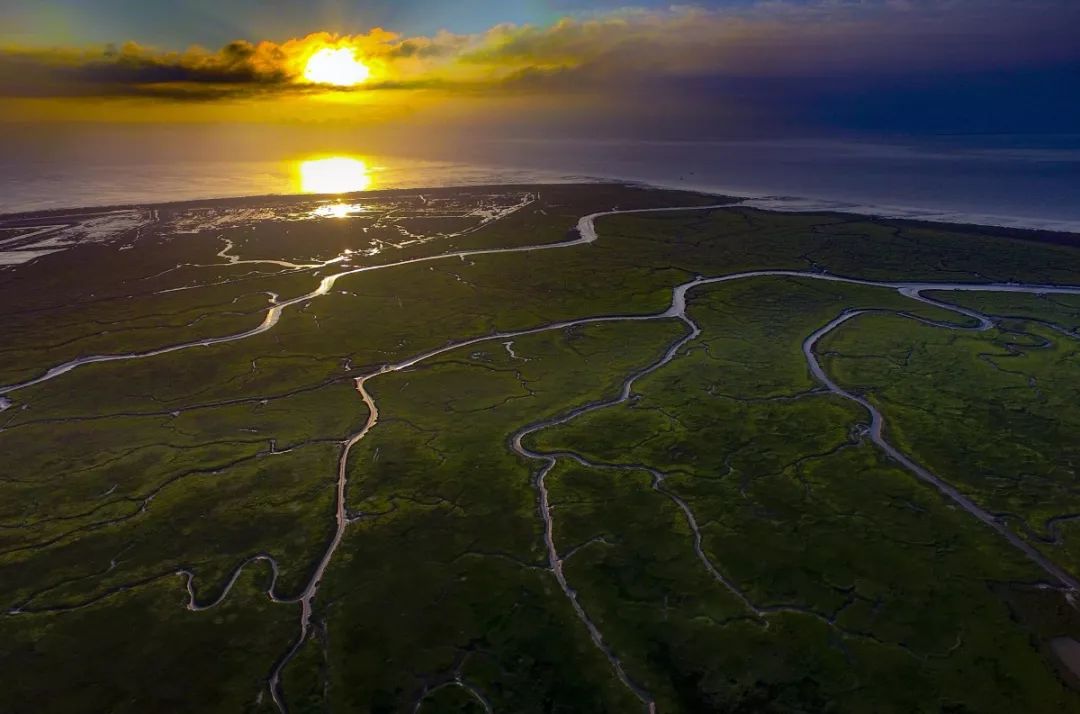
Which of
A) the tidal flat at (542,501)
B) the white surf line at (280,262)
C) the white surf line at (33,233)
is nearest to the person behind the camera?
the tidal flat at (542,501)

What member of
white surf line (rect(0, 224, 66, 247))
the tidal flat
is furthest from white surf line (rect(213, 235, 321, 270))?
white surf line (rect(0, 224, 66, 247))

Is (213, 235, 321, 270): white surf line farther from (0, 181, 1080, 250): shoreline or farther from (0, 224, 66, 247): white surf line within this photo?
(0, 181, 1080, 250): shoreline

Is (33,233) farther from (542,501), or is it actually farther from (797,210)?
(797,210)

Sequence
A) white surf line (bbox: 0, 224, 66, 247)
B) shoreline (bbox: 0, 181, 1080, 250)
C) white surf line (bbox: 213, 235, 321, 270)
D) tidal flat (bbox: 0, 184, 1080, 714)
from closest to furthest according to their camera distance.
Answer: tidal flat (bbox: 0, 184, 1080, 714) < white surf line (bbox: 213, 235, 321, 270) < shoreline (bbox: 0, 181, 1080, 250) < white surf line (bbox: 0, 224, 66, 247)

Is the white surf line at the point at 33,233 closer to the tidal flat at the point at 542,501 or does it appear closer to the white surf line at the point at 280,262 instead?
the white surf line at the point at 280,262

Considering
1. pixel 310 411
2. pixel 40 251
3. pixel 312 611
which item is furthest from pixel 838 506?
pixel 40 251

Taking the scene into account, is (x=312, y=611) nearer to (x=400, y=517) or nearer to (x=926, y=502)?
(x=400, y=517)

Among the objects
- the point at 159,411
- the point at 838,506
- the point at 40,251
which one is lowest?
the point at 40,251

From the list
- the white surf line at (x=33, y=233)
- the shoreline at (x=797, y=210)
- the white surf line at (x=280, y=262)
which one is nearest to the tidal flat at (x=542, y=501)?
the white surf line at (x=280, y=262)

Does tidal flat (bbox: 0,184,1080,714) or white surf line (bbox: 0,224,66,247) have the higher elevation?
tidal flat (bbox: 0,184,1080,714)
